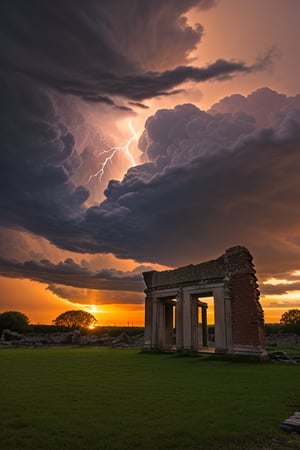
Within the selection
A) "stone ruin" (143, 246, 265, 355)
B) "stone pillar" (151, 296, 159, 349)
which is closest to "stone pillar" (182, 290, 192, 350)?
"stone ruin" (143, 246, 265, 355)

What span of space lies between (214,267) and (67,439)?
1800cm

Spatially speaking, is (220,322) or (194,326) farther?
(194,326)

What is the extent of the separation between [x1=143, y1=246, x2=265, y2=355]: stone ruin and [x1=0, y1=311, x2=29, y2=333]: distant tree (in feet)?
131

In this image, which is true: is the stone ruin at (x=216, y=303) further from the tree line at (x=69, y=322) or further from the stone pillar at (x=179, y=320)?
the tree line at (x=69, y=322)

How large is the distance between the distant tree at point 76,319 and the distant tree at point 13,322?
9899 millimetres

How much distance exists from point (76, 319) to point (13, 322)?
1435 cm

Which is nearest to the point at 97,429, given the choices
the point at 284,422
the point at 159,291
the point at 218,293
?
the point at 284,422

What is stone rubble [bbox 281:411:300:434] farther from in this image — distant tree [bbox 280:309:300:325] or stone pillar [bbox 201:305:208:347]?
distant tree [bbox 280:309:300:325]

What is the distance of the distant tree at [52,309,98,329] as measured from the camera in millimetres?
69625

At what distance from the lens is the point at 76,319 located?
70.1 metres

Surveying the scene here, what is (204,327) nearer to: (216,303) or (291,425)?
(216,303)

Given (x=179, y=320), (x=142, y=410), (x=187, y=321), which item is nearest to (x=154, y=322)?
(x=179, y=320)

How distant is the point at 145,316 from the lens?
27.3 meters

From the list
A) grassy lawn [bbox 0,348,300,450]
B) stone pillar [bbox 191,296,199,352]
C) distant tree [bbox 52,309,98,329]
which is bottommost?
grassy lawn [bbox 0,348,300,450]
